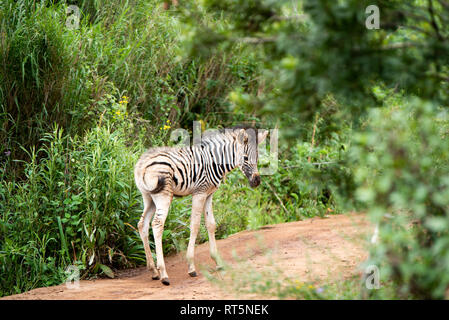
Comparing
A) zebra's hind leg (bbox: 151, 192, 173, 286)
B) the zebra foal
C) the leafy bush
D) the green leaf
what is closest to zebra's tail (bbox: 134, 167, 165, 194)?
the zebra foal

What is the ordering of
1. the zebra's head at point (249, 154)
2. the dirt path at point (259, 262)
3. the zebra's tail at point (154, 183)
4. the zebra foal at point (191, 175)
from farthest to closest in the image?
the zebra's head at point (249, 154) < the zebra foal at point (191, 175) < the zebra's tail at point (154, 183) < the dirt path at point (259, 262)

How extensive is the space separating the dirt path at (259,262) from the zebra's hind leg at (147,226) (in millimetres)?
149

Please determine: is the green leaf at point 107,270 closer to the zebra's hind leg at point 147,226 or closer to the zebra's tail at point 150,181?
the zebra's hind leg at point 147,226

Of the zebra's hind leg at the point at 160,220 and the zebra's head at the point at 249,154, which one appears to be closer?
the zebra's hind leg at the point at 160,220

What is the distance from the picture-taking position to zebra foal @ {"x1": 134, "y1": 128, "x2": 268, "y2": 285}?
19.3 ft

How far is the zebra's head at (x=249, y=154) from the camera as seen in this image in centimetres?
631

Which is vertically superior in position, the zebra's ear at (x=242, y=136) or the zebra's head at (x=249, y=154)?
the zebra's ear at (x=242, y=136)

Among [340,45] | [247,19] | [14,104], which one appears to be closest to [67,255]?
[14,104]

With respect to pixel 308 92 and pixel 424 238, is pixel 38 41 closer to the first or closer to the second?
pixel 308 92

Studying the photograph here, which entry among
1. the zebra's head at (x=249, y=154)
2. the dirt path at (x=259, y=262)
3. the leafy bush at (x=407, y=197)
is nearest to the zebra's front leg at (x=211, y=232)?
the dirt path at (x=259, y=262)

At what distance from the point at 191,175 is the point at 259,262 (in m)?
1.34

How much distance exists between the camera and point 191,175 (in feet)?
20.1

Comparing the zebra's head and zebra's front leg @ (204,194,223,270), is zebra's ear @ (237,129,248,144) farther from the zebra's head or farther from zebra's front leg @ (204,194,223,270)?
zebra's front leg @ (204,194,223,270)

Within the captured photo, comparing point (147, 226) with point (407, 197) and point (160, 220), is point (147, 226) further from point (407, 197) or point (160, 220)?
point (407, 197)
